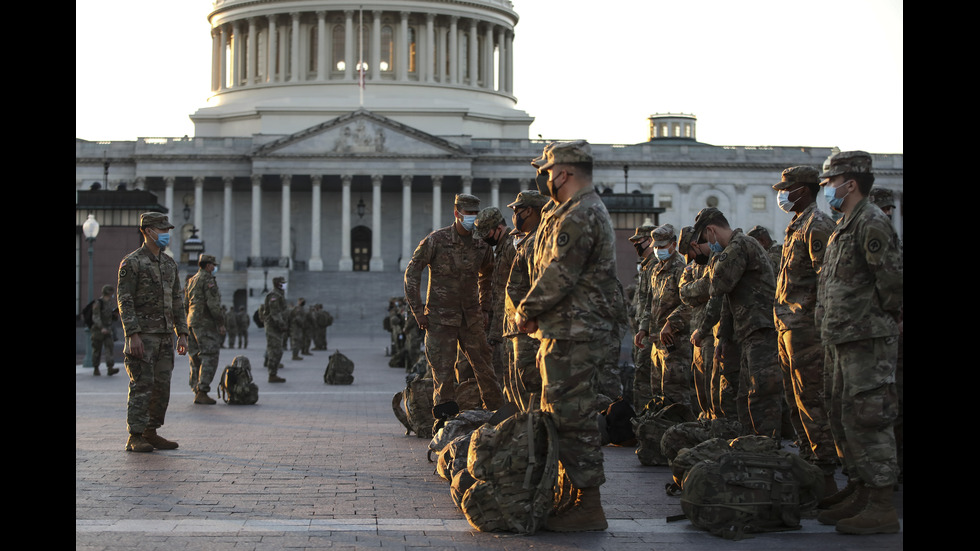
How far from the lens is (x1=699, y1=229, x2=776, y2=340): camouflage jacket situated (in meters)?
9.88

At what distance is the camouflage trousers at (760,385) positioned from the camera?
9.77m

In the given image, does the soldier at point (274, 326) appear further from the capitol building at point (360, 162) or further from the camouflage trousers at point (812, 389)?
the capitol building at point (360, 162)

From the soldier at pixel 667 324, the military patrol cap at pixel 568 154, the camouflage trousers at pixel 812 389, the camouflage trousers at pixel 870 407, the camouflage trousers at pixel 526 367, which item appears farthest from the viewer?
the soldier at pixel 667 324

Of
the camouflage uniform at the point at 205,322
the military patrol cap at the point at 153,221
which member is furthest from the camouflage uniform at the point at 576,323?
the camouflage uniform at the point at 205,322

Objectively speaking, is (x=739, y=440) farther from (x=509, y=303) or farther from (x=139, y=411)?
(x=139, y=411)

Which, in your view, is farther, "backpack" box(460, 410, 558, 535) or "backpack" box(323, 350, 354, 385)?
"backpack" box(323, 350, 354, 385)

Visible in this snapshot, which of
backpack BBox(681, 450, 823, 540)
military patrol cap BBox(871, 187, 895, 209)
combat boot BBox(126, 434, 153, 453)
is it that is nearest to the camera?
backpack BBox(681, 450, 823, 540)

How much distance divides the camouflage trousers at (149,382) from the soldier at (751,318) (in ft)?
17.9

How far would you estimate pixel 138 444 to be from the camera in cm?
1171

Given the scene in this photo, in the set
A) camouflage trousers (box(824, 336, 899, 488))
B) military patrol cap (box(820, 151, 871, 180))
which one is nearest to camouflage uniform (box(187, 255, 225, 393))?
military patrol cap (box(820, 151, 871, 180))

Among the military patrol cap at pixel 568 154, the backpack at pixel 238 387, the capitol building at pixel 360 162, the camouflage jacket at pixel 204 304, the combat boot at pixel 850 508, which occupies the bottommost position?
the backpack at pixel 238 387

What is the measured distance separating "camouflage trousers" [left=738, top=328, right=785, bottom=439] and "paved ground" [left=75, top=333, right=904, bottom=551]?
91 centimetres

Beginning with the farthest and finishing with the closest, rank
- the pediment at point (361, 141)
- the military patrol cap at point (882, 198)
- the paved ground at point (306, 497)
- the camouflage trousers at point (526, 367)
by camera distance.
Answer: the pediment at point (361, 141) < the military patrol cap at point (882, 198) < the camouflage trousers at point (526, 367) < the paved ground at point (306, 497)

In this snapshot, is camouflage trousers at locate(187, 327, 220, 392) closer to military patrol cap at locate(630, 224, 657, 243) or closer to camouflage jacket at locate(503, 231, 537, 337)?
military patrol cap at locate(630, 224, 657, 243)
